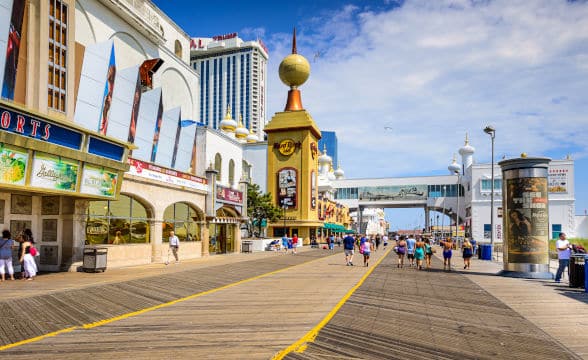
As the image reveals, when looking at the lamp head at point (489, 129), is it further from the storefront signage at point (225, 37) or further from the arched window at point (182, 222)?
the storefront signage at point (225, 37)

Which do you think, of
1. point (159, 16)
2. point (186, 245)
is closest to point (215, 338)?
point (186, 245)

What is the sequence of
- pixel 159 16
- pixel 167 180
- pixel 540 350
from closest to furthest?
pixel 540 350, pixel 167 180, pixel 159 16

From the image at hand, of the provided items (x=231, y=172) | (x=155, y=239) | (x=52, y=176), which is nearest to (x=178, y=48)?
(x=231, y=172)

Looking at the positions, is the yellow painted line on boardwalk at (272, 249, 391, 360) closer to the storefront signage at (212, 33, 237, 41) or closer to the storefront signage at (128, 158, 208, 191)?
the storefront signage at (128, 158, 208, 191)

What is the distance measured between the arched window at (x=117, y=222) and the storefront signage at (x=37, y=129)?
13.3ft

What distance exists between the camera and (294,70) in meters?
61.7

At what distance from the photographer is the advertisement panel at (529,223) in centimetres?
1778

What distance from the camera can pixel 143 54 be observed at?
31.5 metres

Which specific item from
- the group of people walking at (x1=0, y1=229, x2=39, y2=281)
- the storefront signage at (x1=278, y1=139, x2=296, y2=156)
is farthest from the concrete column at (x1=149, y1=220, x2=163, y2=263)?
the storefront signage at (x1=278, y1=139, x2=296, y2=156)

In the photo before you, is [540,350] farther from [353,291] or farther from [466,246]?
[466,246]

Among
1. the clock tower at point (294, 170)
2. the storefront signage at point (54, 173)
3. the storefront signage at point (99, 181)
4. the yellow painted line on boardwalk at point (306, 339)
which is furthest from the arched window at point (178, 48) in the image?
the yellow painted line on boardwalk at point (306, 339)

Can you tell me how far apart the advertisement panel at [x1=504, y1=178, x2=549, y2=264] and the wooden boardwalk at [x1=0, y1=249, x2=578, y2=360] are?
494 cm

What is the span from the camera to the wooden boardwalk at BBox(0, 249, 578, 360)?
6754 millimetres

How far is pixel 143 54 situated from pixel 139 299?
953 inches
